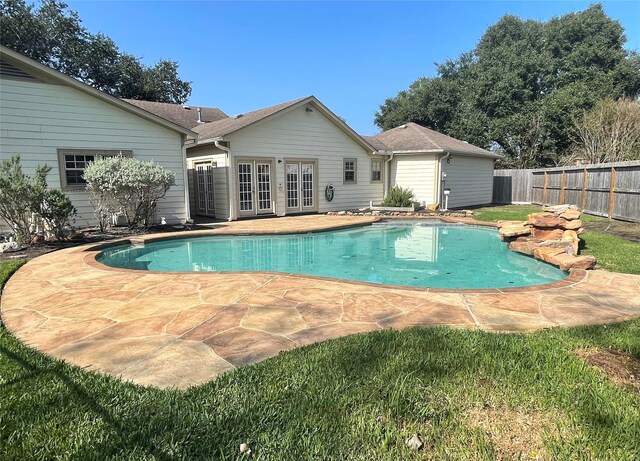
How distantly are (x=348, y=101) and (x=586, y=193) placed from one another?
2378cm

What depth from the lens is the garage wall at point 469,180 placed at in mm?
17656

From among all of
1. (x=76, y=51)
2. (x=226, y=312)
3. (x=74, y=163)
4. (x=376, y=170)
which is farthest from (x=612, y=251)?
(x=76, y=51)

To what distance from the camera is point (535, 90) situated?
28875 millimetres

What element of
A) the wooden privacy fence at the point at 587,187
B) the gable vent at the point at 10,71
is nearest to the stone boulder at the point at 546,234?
the wooden privacy fence at the point at 587,187

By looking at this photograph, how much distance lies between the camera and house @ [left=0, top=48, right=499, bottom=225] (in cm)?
955

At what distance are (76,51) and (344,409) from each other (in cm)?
3489

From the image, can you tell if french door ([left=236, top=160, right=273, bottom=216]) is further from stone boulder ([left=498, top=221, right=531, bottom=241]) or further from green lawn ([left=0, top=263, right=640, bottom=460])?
green lawn ([left=0, top=263, right=640, bottom=460])

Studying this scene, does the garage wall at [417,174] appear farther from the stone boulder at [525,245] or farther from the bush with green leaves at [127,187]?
the bush with green leaves at [127,187]

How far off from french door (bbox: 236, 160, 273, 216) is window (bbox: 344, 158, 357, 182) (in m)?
3.83

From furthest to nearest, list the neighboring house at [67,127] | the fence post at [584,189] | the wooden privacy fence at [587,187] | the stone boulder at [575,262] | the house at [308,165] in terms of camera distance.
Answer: the fence post at [584,189] → the house at [308,165] → the wooden privacy fence at [587,187] → the neighboring house at [67,127] → the stone boulder at [575,262]

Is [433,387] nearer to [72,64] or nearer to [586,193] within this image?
[586,193]

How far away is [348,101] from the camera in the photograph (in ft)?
111

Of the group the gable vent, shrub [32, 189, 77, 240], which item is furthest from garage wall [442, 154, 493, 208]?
the gable vent

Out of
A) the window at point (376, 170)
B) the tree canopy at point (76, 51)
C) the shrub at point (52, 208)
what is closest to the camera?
the shrub at point (52, 208)
